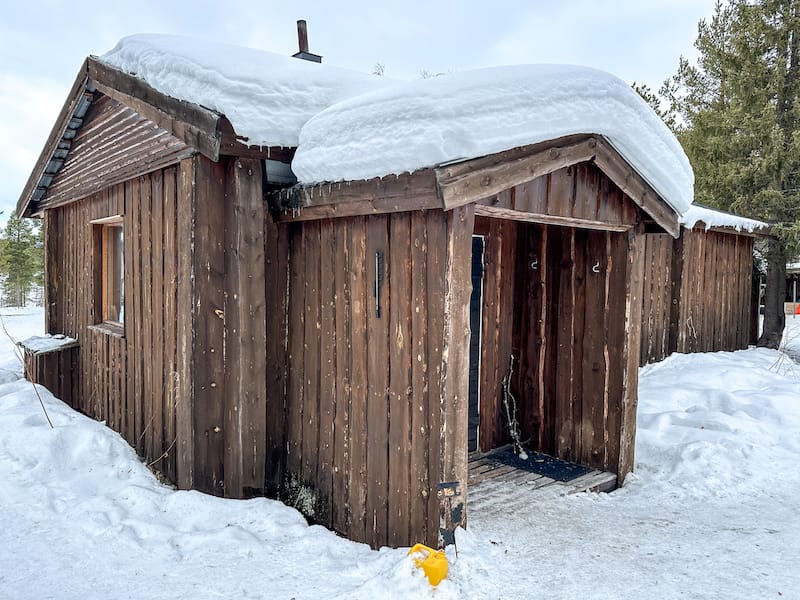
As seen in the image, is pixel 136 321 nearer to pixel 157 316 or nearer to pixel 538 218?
pixel 157 316

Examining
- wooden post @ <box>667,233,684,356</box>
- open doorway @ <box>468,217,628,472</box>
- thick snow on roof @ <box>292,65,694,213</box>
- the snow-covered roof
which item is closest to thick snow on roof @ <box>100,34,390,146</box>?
the snow-covered roof

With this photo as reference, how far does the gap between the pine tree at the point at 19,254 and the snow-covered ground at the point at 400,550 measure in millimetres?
25139

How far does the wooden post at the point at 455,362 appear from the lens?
2.63 meters

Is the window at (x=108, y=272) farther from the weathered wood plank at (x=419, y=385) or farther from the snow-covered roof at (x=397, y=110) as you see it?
the weathered wood plank at (x=419, y=385)

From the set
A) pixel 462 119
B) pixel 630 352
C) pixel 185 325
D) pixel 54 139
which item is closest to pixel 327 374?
pixel 185 325

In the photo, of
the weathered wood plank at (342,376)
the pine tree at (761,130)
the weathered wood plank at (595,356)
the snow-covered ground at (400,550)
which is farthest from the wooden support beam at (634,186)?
the pine tree at (761,130)

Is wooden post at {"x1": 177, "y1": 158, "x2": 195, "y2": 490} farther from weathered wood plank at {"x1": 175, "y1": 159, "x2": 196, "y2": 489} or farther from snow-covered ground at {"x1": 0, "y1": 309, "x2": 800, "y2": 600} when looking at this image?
snow-covered ground at {"x1": 0, "y1": 309, "x2": 800, "y2": 600}

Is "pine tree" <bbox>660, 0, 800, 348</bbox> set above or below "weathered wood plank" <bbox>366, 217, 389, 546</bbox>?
above

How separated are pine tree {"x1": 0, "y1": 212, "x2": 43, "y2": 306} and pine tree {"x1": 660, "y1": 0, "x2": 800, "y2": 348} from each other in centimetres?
2690

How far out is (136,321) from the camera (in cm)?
448

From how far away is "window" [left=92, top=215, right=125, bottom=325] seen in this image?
5410 mm

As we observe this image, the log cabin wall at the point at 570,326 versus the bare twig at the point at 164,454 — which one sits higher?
the log cabin wall at the point at 570,326

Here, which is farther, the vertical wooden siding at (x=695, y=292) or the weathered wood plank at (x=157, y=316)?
the vertical wooden siding at (x=695, y=292)

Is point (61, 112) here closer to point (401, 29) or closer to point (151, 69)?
point (151, 69)
